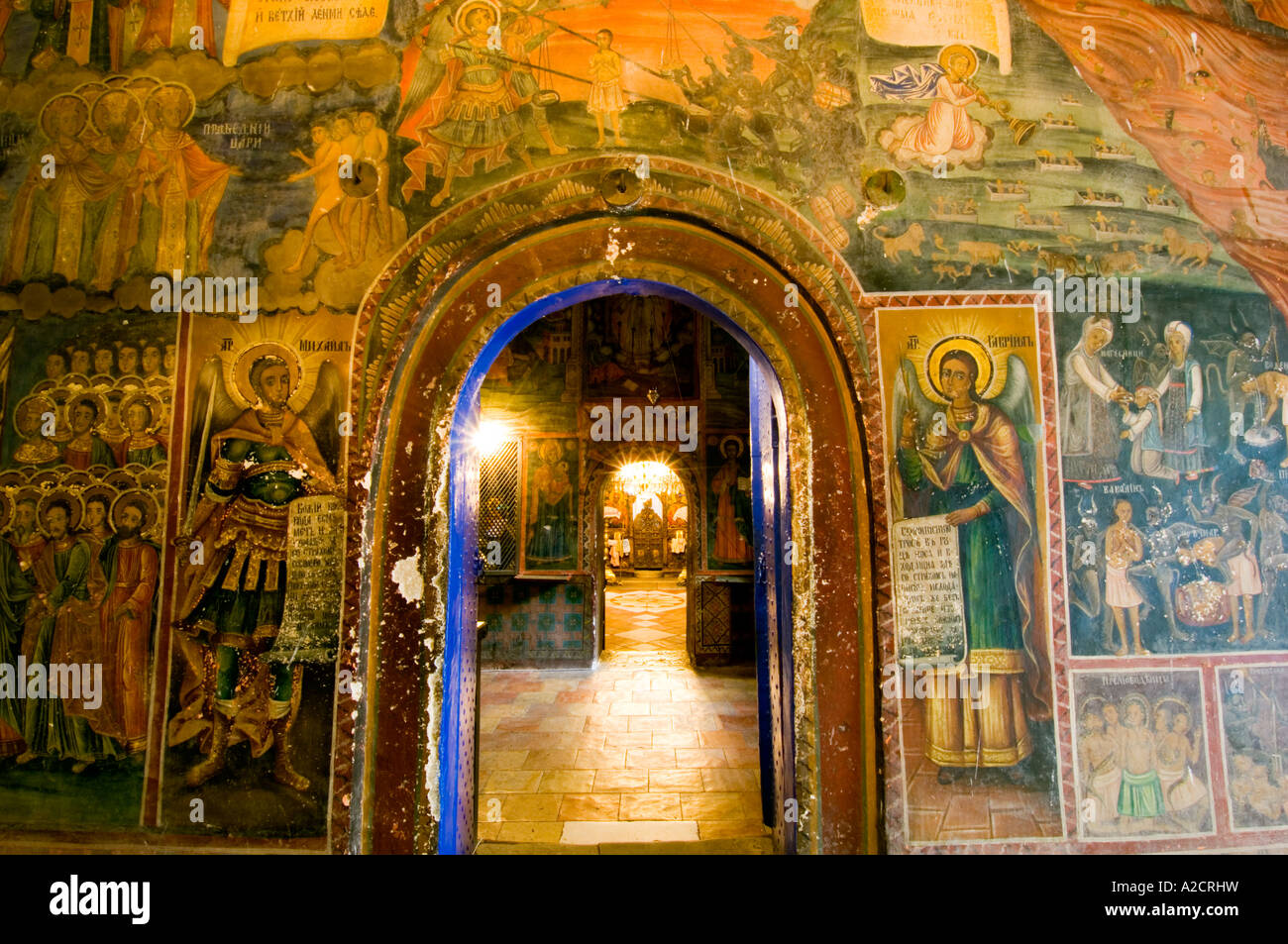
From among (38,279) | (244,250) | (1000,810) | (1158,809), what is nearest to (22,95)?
(38,279)

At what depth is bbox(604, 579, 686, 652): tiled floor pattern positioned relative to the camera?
1127cm

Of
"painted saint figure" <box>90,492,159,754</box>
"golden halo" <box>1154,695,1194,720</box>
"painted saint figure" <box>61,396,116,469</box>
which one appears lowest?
"golden halo" <box>1154,695,1194,720</box>

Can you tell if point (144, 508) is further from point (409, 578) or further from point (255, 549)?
point (409, 578)

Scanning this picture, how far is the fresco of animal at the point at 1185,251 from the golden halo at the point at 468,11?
4.03m

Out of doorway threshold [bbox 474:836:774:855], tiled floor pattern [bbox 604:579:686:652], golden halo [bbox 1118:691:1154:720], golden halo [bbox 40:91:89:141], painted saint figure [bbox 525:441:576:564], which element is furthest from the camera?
tiled floor pattern [bbox 604:579:686:652]

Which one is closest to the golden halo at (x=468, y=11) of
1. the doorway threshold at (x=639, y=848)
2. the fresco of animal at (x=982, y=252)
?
the fresco of animal at (x=982, y=252)

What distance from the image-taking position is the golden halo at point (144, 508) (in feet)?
11.2

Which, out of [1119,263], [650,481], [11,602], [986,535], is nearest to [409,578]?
[11,602]

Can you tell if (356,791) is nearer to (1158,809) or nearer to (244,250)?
(244,250)

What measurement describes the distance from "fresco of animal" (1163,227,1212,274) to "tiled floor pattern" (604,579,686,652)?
862cm

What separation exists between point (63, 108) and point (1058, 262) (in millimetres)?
5765

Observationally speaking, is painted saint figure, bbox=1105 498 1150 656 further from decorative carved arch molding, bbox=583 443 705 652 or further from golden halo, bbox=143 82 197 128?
decorative carved arch molding, bbox=583 443 705 652

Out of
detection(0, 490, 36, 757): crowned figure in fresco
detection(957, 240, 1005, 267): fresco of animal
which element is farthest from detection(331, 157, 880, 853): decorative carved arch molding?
detection(0, 490, 36, 757): crowned figure in fresco

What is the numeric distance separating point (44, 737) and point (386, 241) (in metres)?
3.18
